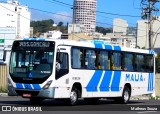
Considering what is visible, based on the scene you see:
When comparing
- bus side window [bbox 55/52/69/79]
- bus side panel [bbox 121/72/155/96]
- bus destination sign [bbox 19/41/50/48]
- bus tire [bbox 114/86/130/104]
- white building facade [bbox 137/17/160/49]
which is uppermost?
white building facade [bbox 137/17/160/49]

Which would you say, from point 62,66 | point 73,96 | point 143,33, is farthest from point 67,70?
point 143,33

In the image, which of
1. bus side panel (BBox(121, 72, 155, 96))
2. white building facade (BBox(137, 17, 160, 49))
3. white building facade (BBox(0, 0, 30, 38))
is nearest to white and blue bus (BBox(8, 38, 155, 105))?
bus side panel (BBox(121, 72, 155, 96))

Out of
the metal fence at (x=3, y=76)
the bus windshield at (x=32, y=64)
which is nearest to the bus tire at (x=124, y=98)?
the bus windshield at (x=32, y=64)

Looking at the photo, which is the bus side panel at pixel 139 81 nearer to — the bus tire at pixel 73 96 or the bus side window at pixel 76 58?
the bus side window at pixel 76 58

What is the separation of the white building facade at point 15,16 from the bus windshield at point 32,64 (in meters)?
84.5

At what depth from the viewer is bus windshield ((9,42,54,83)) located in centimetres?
2259

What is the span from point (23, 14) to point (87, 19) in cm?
7609

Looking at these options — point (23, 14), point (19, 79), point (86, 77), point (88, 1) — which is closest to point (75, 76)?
point (86, 77)

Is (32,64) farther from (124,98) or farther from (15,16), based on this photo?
(15,16)

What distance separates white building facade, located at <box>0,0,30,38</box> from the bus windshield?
277 feet

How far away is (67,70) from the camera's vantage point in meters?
23.4

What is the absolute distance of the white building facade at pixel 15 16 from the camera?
109 meters

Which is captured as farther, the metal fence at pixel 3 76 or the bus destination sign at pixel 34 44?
the metal fence at pixel 3 76

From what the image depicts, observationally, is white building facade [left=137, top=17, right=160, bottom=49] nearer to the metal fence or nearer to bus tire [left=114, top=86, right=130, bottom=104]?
the metal fence
